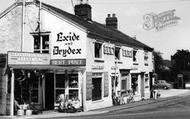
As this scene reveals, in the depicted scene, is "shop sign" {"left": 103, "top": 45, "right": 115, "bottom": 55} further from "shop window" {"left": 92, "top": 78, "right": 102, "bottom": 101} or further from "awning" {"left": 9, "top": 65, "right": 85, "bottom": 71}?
"awning" {"left": 9, "top": 65, "right": 85, "bottom": 71}

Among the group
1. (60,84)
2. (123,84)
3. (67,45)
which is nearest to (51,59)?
(67,45)

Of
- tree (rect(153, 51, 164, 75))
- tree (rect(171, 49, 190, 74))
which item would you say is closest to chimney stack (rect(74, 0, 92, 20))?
tree (rect(153, 51, 164, 75))

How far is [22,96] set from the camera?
2180 cm

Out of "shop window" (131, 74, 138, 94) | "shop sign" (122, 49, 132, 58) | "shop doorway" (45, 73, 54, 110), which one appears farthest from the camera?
"shop window" (131, 74, 138, 94)

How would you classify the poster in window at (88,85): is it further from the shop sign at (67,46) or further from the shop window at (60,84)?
the shop window at (60,84)

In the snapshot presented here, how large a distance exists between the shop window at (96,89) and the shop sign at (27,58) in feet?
12.3

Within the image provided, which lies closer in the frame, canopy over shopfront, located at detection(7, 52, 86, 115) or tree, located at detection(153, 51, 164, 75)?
canopy over shopfront, located at detection(7, 52, 86, 115)

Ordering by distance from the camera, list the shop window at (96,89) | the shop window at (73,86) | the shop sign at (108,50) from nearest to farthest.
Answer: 1. the shop window at (73,86)
2. the shop window at (96,89)
3. the shop sign at (108,50)

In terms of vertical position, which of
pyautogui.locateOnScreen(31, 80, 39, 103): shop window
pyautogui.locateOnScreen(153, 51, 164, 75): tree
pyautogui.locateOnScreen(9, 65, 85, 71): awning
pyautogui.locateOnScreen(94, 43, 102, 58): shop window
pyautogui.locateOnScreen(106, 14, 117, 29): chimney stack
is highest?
pyautogui.locateOnScreen(106, 14, 117, 29): chimney stack

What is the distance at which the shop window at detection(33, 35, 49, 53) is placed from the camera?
24406 mm

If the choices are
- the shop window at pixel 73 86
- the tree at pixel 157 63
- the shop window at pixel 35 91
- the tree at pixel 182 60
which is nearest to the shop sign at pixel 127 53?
the shop window at pixel 73 86

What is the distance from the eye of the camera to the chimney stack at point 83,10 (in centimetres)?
3031

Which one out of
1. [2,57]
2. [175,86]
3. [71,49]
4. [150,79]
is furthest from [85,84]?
[175,86]

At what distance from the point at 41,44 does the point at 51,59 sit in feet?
4.57
